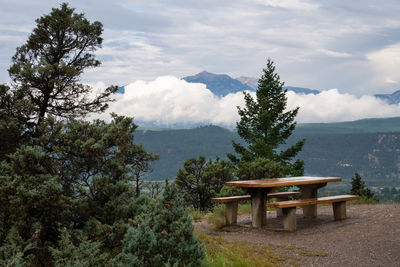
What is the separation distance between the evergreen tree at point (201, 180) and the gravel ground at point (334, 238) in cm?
470

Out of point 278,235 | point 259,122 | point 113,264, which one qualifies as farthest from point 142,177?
point 259,122

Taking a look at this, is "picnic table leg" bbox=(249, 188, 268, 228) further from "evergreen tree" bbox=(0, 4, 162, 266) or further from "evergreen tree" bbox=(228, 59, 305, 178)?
"evergreen tree" bbox=(228, 59, 305, 178)

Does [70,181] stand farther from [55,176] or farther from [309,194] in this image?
[309,194]

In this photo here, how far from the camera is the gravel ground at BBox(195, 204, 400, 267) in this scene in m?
5.67

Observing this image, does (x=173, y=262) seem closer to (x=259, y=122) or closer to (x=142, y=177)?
(x=142, y=177)

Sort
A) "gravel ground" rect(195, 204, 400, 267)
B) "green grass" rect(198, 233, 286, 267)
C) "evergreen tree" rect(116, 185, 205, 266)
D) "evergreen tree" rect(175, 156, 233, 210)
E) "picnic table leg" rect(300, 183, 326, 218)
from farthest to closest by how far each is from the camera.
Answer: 1. "evergreen tree" rect(175, 156, 233, 210)
2. "picnic table leg" rect(300, 183, 326, 218)
3. "gravel ground" rect(195, 204, 400, 267)
4. "green grass" rect(198, 233, 286, 267)
5. "evergreen tree" rect(116, 185, 205, 266)

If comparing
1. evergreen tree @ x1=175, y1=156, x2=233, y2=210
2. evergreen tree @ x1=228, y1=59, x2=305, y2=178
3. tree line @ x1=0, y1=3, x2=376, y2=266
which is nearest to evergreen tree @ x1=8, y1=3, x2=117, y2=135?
tree line @ x1=0, y1=3, x2=376, y2=266

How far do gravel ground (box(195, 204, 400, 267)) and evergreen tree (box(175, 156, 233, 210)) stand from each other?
470 cm

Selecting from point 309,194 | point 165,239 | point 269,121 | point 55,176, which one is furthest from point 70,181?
point 269,121

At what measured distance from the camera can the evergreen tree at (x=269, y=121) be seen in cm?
2538

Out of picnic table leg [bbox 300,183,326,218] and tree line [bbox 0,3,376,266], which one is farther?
picnic table leg [bbox 300,183,326,218]

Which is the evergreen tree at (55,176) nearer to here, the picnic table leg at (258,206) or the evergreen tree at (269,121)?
the picnic table leg at (258,206)

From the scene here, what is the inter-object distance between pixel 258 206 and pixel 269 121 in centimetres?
1756

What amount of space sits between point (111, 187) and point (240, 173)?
29.8 ft
